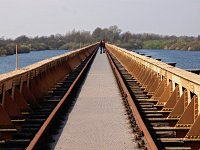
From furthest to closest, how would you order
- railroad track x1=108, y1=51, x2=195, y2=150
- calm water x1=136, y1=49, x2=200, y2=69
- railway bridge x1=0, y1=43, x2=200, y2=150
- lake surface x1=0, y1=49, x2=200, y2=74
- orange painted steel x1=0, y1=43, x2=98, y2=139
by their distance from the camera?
calm water x1=136, y1=49, x2=200, y2=69 < lake surface x1=0, y1=49, x2=200, y2=74 < orange painted steel x1=0, y1=43, x2=98, y2=139 < railway bridge x1=0, y1=43, x2=200, y2=150 < railroad track x1=108, y1=51, x2=195, y2=150

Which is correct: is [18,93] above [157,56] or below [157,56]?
above

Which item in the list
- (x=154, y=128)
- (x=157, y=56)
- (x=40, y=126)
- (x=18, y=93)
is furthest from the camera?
(x=157, y=56)

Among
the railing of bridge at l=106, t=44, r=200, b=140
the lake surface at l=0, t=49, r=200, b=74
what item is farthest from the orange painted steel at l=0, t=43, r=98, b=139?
the lake surface at l=0, t=49, r=200, b=74

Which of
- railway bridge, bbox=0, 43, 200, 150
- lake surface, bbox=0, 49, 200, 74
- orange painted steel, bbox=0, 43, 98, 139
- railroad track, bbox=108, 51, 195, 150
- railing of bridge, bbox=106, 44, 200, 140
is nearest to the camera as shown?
railroad track, bbox=108, 51, 195, 150

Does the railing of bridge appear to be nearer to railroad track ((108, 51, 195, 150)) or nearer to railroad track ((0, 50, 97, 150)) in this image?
railroad track ((108, 51, 195, 150))

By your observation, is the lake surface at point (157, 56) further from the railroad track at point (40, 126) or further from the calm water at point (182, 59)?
the railroad track at point (40, 126)

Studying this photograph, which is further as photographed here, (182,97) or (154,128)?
(182,97)

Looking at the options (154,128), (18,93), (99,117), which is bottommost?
(99,117)

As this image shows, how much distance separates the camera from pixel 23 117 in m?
9.92

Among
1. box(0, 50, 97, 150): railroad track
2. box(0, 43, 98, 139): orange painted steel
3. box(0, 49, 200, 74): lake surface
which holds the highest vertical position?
box(0, 43, 98, 139): orange painted steel

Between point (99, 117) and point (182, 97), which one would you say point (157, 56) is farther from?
point (182, 97)

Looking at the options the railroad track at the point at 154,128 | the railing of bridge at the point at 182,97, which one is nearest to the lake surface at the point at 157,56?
the railing of bridge at the point at 182,97

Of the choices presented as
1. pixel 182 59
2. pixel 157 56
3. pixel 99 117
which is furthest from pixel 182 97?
pixel 157 56

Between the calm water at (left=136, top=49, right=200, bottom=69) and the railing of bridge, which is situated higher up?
the railing of bridge
